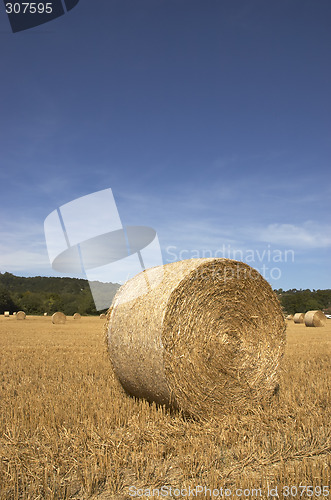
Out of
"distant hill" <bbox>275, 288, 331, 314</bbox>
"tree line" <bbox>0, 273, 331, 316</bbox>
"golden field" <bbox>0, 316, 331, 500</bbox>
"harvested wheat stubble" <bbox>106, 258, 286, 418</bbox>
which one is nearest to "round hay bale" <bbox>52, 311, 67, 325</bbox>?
"golden field" <bbox>0, 316, 331, 500</bbox>

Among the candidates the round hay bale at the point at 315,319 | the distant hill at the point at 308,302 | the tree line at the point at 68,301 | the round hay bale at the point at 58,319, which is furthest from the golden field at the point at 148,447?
the distant hill at the point at 308,302

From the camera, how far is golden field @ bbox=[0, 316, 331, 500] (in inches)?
122

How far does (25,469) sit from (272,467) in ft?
6.76

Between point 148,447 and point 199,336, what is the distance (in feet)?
6.00

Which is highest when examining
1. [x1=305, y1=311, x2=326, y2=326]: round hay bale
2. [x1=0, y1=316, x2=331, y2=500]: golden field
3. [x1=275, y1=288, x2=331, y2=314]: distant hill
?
[x1=275, y1=288, x2=331, y2=314]: distant hill

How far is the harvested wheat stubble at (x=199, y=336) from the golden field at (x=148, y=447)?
0.87 feet

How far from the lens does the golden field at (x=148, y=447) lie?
3100 mm

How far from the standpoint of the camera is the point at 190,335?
525 cm

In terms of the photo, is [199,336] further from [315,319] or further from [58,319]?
[58,319]

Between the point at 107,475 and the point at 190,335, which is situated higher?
the point at 190,335

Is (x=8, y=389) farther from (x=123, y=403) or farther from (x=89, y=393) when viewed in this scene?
(x=123, y=403)

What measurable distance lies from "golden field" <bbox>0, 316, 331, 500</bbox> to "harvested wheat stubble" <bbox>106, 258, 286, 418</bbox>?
0.87 ft

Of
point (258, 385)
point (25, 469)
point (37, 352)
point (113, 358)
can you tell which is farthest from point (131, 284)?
point (37, 352)

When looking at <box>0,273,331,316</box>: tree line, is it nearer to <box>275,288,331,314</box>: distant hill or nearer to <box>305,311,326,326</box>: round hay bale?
<box>275,288,331,314</box>: distant hill
